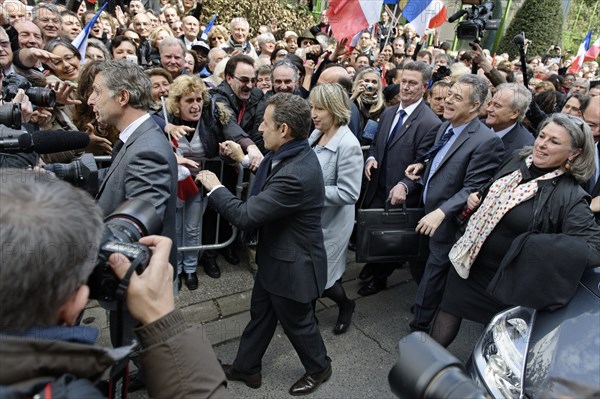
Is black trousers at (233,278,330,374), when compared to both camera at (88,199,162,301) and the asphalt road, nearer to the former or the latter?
the asphalt road

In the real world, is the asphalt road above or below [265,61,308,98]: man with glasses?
below

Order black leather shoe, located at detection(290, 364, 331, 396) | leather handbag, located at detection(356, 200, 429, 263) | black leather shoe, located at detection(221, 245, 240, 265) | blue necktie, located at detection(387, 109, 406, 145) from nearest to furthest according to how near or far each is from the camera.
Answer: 1. black leather shoe, located at detection(290, 364, 331, 396)
2. leather handbag, located at detection(356, 200, 429, 263)
3. blue necktie, located at detection(387, 109, 406, 145)
4. black leather shoe, located at detection(221, 245, 240, 265)

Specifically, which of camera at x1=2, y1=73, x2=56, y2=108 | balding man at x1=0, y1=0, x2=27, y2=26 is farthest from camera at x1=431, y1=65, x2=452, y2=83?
balding man at x1=0, y1=0, x2=27, y2=26

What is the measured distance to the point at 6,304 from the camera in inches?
35.0

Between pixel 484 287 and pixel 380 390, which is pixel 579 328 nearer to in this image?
pixel 484 287

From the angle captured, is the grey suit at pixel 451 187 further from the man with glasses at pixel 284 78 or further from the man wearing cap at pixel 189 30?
the man wearing cap at pixel 189 30

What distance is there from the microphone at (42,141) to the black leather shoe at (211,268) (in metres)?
2.22

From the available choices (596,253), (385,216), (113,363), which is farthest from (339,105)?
(113,363)

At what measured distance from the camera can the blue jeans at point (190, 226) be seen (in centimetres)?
386

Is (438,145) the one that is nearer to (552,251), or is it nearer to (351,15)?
(552,251)

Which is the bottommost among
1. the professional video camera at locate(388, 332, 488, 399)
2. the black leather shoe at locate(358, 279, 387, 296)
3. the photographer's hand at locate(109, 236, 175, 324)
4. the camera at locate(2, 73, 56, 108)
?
the black leather shoe at locate(358, 279, 387, 296)

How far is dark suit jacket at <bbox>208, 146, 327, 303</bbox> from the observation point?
249 centimetres

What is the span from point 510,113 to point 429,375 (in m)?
3.16

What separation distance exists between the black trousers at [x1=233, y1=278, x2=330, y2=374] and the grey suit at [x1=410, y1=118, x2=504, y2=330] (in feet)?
3.29
